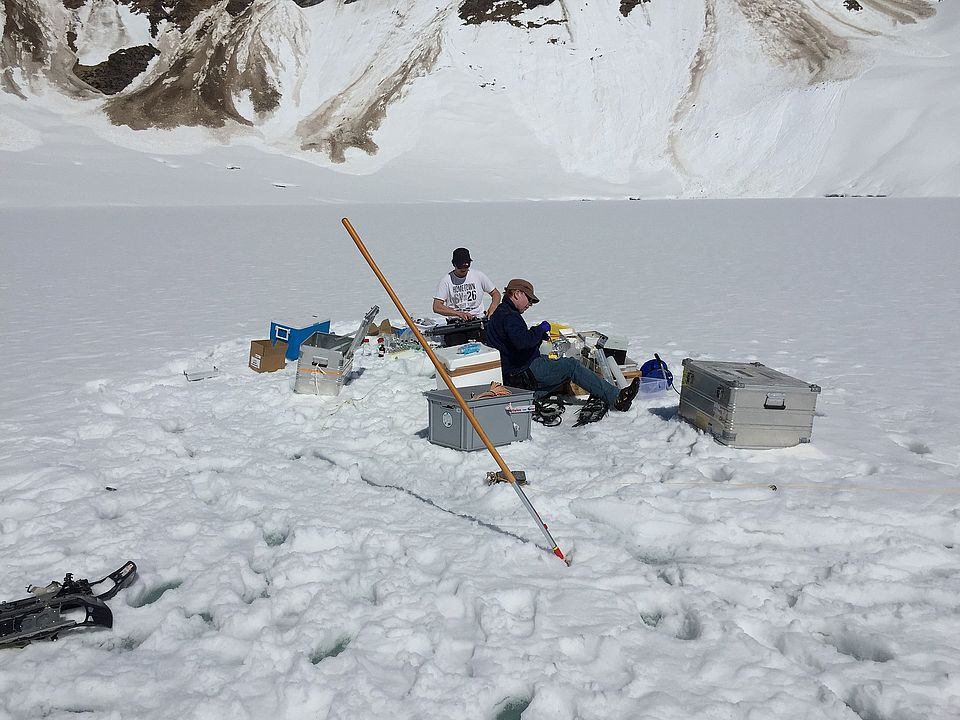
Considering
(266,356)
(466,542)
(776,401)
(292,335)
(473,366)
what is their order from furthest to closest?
(292,335) → (266,356) → (473,366) → (776,401) → (466,542)

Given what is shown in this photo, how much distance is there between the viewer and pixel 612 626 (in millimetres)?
3441

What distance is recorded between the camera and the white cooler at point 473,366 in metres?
5.96

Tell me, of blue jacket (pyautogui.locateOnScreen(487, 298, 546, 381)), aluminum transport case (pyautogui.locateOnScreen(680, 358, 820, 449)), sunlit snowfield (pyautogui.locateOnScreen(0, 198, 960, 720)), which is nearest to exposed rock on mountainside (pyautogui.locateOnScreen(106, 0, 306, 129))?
sunlit snowfield (pyautogui.locateOnScreen(0, 198, 960, 720))

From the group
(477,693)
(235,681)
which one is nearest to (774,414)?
(477,693)

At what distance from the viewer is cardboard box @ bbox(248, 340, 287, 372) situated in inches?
305

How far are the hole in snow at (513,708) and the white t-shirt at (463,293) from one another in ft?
18.5

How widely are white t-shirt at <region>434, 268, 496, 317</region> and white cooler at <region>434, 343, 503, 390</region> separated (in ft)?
7.39

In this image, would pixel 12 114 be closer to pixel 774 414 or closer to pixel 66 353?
pixel 66 353

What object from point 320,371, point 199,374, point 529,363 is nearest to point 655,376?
point 529,363

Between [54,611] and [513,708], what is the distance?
226cm

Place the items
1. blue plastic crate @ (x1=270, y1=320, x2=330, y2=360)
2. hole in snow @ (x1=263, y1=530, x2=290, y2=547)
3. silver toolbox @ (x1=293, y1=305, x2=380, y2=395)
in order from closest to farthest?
hole in snow @ (x1=263, y1=530, x2=290, y2=547), silver toolbox @ (x1=293, y1=305, x2=380, y2=395), blue plastic crate @ (x1=270, y1=320, x2=330, y2=360)

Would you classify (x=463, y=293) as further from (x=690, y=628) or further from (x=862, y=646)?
(x=862, y=646)

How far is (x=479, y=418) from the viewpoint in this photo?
562 cm

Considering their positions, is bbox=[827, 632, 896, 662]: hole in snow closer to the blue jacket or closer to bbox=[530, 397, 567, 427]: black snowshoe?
bbox=[530, 397, 567, 427]: black snowshoe
